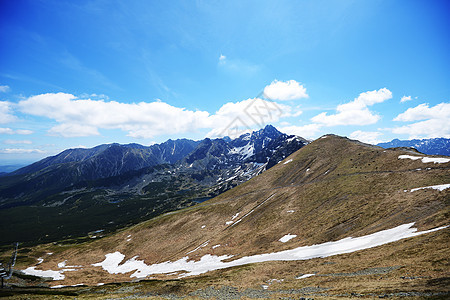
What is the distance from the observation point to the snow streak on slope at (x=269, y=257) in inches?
1512

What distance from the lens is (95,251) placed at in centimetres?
9406

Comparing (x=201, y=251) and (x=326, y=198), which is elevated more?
(x=326, y=198)

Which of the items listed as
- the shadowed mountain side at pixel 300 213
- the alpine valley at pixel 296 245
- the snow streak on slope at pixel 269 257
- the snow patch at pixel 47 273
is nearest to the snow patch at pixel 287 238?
the alpine valley at pixel 296 245

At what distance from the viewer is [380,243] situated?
36906 millimetres

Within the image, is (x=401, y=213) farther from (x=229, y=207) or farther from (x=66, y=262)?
(x=66, y=262)

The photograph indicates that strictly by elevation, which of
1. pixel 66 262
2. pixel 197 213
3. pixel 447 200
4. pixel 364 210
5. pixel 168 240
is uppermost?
pixel 447 200

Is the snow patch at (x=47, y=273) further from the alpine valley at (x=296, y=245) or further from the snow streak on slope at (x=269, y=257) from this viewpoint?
the snow streak on slope at (x=269, y=257)

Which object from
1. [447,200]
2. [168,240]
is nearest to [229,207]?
[168,240]

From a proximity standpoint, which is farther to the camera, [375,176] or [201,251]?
[375,176]

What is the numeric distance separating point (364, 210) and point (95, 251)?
10794 centimetres

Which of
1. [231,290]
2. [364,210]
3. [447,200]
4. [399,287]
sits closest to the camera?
[399,287]

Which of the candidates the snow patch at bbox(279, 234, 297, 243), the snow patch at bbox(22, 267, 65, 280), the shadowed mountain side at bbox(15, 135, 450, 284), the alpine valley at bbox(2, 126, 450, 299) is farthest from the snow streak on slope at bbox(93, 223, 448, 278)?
the snow patch at bbox(22, 267, 65, 280)

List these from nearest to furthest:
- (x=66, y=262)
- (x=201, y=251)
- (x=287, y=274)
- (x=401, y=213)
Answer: (x=287, y=274) < (x=401, y=213) < (x=201, y=251) < (x=66, y=262)

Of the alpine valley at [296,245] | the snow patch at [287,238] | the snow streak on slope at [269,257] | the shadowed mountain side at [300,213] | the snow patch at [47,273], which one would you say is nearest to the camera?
the alpine valley at [296,245]
